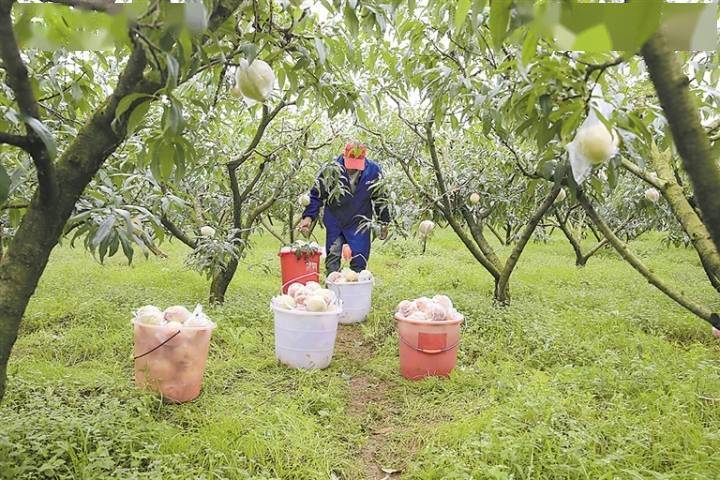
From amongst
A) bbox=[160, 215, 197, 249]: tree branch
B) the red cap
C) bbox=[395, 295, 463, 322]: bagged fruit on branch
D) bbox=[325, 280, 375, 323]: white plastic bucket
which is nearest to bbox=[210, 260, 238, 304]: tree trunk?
bbox=[160, 215, 197, 249]: tree branch

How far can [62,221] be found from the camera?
1.04 metres

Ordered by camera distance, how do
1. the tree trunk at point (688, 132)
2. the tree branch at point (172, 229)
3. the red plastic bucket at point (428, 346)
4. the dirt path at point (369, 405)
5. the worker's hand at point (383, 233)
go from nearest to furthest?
the tree trunk at point (688, 132) < the dirt path at point (369, 405) < the red plastic bucket at point (428, 346) < the tree branch at point (172, 229) < the worker's hand at point (383, 233)

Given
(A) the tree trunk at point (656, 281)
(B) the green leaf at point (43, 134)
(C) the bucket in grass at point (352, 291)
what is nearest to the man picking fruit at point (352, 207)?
(C) the bucket in grass at point (352, 291)

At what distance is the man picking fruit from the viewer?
4.17 metres

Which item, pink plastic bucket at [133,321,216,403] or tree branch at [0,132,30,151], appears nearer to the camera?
tree branch at [0,132,30,151]

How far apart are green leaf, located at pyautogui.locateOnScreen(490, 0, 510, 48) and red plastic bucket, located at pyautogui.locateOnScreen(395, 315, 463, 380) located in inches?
86.8

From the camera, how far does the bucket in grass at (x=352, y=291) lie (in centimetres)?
372

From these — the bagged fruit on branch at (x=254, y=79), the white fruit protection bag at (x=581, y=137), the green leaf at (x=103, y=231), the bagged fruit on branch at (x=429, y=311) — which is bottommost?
the bagged fruit on branch at (x=429, y=311)

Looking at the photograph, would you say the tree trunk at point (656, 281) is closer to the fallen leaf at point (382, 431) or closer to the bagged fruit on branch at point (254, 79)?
the fallen leaf at point (382, 431)

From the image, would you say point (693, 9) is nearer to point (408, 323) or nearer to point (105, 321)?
point (408, 323)

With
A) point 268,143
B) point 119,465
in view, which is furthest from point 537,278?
point 119,465

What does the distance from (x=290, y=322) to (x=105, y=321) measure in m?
1.41

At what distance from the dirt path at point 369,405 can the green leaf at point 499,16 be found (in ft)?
5.63

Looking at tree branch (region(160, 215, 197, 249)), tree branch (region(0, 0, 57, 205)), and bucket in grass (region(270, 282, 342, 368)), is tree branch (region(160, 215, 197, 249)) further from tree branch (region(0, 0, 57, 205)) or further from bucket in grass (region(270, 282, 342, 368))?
tree branch (region(0, 0, 57, 205))
